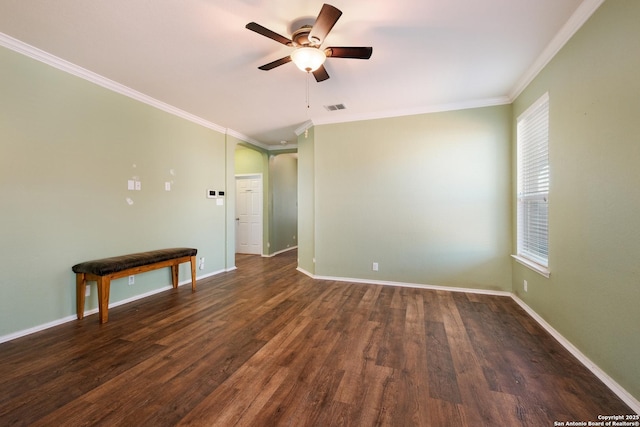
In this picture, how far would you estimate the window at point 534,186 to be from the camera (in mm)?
2811

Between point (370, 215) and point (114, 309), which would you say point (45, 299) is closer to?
point (114, 309)

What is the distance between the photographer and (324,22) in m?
1.85

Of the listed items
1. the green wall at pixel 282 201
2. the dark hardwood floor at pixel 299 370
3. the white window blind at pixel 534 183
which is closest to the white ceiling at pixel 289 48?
the white window blind at pixel 534 183

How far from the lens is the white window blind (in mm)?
2816

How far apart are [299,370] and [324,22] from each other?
2492mm

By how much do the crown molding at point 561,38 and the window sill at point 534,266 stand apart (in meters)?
2.05

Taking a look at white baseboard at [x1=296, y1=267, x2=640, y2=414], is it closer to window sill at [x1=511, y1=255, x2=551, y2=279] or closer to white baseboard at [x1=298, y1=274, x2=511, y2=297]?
white baseboard at [x1=298, y1=274, x2=511, y2=297]

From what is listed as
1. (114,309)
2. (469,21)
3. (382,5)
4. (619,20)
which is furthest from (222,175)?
(619,20)

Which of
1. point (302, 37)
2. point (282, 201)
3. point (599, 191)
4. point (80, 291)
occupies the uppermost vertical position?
point (302, 37)

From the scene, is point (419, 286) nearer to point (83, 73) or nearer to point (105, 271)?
point (105, 271)

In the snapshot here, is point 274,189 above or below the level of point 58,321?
above

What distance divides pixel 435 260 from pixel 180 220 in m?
3.96

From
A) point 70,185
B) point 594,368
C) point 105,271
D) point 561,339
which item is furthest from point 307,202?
point 594,368

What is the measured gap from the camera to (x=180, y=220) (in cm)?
423
